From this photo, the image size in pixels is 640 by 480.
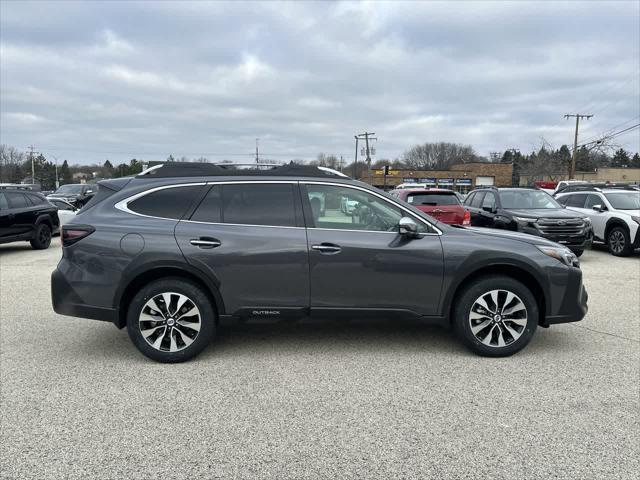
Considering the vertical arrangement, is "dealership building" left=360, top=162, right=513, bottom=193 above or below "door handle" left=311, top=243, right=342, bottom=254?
above

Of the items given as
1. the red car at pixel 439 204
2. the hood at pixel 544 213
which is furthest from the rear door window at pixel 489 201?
the red car at pixel 439 204

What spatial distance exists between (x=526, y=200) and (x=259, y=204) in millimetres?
9188

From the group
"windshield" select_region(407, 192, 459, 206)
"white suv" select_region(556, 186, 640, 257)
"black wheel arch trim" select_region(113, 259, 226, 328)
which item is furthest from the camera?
"white suv" select_region(556, 186, 640, 257)

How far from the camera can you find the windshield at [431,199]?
11.1 m

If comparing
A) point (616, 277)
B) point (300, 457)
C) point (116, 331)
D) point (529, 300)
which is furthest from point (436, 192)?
point (300, 457)

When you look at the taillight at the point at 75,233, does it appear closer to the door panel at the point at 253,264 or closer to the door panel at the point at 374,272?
the door panel at the point at 253,264

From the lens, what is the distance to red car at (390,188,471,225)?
425 inches

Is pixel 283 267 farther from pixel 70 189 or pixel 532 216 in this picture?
pixel 70 189

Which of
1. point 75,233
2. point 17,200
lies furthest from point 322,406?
point 17,200

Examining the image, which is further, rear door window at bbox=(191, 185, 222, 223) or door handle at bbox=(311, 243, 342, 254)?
rear door window at bbox=(191, 185, 222, 223)

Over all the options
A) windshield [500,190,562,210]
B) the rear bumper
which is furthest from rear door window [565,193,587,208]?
the rear bumper

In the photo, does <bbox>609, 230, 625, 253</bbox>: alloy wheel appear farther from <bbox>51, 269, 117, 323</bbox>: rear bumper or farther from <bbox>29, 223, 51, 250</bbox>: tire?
<bbox>29, 223, 51, 250</bbox>: tire

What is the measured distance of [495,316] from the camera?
4480 mm

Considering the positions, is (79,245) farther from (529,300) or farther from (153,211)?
(529,300)
